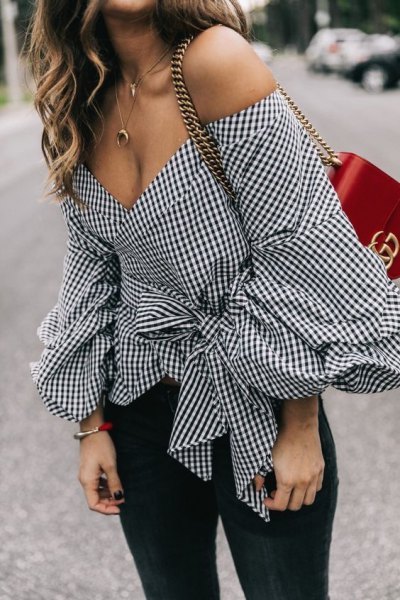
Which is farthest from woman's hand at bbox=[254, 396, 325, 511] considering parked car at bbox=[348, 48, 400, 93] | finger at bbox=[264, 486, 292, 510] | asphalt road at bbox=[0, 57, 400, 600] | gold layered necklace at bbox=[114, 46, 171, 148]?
parked car at bbox=[348, 48, 400, 93]

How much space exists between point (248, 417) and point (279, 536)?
23cm

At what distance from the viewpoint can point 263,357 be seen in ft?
4.32

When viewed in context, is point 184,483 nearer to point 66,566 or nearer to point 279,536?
point 279,536

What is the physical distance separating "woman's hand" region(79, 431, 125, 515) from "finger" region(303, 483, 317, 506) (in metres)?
0.38

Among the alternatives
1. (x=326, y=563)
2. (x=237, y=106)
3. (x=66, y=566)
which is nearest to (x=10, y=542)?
(x=66, y=566)

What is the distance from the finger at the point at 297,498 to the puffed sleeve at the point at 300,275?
0.58 ft

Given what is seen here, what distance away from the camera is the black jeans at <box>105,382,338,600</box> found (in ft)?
4.79

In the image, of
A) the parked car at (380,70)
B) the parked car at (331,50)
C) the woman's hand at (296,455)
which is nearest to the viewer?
the woman's hand at (296,455)

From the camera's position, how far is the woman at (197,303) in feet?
4.29

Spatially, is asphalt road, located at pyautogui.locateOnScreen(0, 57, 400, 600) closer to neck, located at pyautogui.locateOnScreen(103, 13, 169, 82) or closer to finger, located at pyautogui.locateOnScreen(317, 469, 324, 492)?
finger, located at pyautogui.locateOnScreen(317, 469, 324, 492)

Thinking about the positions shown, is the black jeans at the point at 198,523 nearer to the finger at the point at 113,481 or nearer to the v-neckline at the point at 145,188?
the finger at the point at 113,481

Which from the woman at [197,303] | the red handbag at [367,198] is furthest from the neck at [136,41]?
the red handbag at [367,198]

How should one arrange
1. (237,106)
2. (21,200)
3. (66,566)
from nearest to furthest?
(237,106)
(66,566)
(21,200)

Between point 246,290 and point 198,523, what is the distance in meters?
0.54
